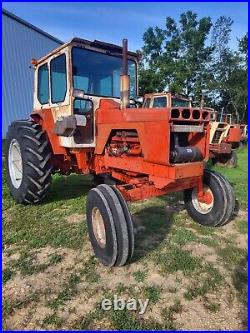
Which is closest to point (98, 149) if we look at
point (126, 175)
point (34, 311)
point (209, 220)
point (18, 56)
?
point (126, 175)

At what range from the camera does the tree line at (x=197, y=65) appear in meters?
31.1

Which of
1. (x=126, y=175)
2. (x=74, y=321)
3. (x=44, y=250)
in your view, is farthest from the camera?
(x=126, y=175)

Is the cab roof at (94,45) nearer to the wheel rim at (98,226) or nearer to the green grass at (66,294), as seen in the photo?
the wheel rim at (98,226)

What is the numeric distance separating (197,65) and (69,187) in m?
31.3

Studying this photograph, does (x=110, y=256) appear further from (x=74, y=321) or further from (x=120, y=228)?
(x=74, y=321)

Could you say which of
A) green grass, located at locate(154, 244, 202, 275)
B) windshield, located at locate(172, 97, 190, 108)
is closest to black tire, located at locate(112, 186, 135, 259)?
green grass, located at locate(154, 244, 202, 275)

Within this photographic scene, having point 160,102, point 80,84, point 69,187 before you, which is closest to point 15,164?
point 69,187

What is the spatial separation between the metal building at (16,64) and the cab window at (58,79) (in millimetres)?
12688

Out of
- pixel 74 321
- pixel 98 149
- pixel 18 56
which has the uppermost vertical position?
pixel 18 56

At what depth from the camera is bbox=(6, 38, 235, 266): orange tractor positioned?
3.43m

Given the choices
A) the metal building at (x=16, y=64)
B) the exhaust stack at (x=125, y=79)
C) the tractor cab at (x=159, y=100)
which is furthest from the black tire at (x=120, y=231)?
the metal building at (x=16, y=64)

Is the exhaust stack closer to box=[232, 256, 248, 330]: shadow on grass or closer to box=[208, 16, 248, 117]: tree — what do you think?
box=[232, 256, 248, 330]: shadow on grass

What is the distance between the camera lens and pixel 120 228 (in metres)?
3.27

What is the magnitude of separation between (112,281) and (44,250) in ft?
3.49
